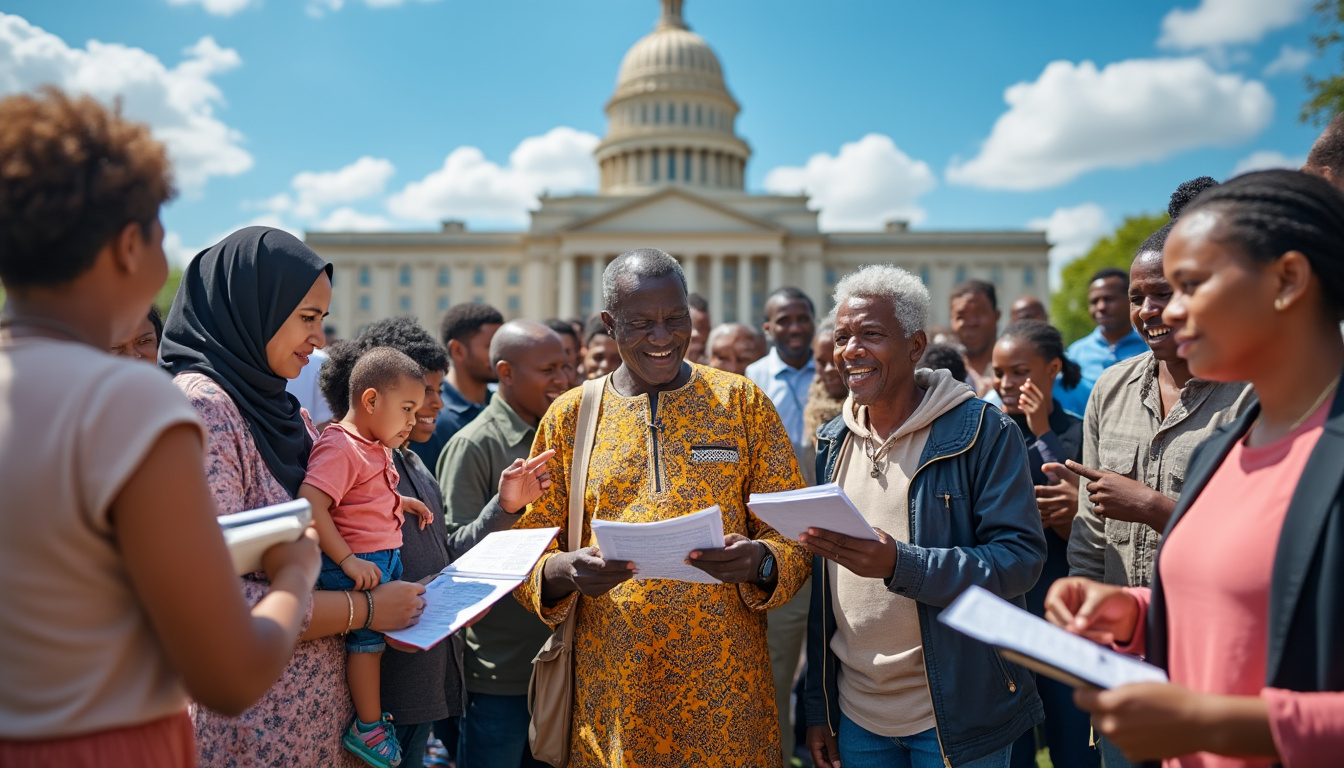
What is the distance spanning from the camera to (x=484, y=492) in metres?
4.82

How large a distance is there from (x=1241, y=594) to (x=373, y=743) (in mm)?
2983

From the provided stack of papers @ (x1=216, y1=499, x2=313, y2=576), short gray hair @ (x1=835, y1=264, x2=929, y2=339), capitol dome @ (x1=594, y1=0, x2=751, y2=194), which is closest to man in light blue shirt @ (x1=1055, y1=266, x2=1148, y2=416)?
short gray hair @ (x1=835, y1=264, x2=929, y2=339)

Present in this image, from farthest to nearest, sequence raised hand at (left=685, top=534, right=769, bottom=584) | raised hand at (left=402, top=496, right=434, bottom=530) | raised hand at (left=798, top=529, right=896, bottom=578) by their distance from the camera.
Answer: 1. raised hand at (left=402, top=496, right=434, bottom=530)
2. raised hand at (left=685, top=534, right=769, bottom=584)
3. raised hand at (left=798, top=529, right=896, bottom=578)

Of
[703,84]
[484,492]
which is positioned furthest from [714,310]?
[484,492]

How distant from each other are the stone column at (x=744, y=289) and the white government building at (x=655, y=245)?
8 centimetres

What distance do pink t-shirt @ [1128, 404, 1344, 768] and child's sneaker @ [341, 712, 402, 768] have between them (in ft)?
8.99

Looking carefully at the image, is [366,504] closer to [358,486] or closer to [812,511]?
[358,486]

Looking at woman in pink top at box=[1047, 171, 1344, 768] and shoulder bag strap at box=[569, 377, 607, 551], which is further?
shoulder bag strap at box=[569, 377, 607, 551]

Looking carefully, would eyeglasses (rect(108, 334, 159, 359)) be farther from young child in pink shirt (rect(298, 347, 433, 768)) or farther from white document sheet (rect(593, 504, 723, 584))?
white document sheet (rect(593, 504, 723, 584))

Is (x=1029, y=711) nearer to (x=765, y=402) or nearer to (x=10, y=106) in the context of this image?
(x=765, y=402)

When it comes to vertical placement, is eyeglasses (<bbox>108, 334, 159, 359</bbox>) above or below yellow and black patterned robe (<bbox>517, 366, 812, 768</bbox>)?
above

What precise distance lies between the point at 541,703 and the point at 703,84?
80.7 meters

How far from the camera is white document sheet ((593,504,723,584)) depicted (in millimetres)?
2922

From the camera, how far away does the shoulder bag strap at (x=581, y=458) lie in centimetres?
369
